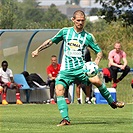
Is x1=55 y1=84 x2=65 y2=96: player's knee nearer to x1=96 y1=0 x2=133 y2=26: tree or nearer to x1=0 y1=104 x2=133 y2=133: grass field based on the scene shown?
x1=0 y1=104 x2=133 y2=133: grass field

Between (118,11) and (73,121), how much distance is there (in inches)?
1233

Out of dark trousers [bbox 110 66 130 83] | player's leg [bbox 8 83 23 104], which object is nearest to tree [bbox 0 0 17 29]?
player's leg [bbox 8 83 23 104]

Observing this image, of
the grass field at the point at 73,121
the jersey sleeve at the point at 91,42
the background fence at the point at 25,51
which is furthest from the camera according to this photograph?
the background fence at the point at 25,51

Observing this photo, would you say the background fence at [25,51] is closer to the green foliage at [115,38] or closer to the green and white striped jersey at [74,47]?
the green and white striped jersey at [74,47]

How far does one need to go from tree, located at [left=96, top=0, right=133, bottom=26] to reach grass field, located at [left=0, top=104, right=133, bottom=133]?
85.3 ft

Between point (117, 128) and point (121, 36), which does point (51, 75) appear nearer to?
point (117, 128)

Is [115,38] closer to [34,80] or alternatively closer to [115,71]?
[34,80]

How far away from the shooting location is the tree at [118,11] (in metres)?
44.1

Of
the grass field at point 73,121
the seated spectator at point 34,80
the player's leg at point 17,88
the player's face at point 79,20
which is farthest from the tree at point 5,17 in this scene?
the player's face at point 79,20

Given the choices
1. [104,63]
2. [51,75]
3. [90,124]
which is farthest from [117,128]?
[104,63]

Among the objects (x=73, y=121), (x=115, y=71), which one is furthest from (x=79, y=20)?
(x=115, y=71)

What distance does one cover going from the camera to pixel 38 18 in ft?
337

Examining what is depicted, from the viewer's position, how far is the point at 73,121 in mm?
14133

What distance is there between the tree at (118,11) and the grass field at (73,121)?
26006 millimetres
